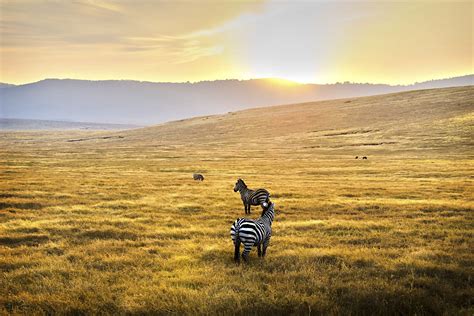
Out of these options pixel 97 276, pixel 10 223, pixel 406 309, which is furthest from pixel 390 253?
pixel 10 223

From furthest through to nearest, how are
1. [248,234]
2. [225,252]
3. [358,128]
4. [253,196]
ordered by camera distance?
[358,128] < [253,196] < [225,252] < [248,234]

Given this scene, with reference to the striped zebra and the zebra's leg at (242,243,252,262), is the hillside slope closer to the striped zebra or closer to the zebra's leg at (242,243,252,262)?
the striped zebra

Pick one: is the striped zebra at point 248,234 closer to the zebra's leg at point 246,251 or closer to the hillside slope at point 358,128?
the zebra's leg at point 246,251

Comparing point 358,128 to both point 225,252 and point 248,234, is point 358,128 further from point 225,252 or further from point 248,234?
point 248,234

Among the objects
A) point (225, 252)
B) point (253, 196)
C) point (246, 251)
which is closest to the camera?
point (246, 251)

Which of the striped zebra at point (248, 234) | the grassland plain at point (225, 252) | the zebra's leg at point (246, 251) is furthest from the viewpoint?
the zebra's leg at point (246, 251)

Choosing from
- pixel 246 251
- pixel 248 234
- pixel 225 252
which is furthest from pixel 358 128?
pixel 248 234

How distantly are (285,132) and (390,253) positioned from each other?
12343 cm

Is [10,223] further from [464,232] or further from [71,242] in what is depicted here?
[464,232]

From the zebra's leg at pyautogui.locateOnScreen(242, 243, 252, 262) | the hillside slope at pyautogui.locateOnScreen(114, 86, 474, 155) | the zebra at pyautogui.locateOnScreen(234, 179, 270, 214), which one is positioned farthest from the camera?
the hillside slope at pyautogui.locateOnScreen(114, 86, 474, 155)

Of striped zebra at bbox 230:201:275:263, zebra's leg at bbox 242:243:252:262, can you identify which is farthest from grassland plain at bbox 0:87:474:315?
striped zebra at bbox 230:201:275:263

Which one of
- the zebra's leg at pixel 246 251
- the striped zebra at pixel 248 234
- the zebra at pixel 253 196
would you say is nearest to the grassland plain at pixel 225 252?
the zebra's leg at pixel 246 251

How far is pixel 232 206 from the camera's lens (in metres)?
23.7

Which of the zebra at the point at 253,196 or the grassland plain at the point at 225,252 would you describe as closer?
the grassland plain at the point at 225,252
